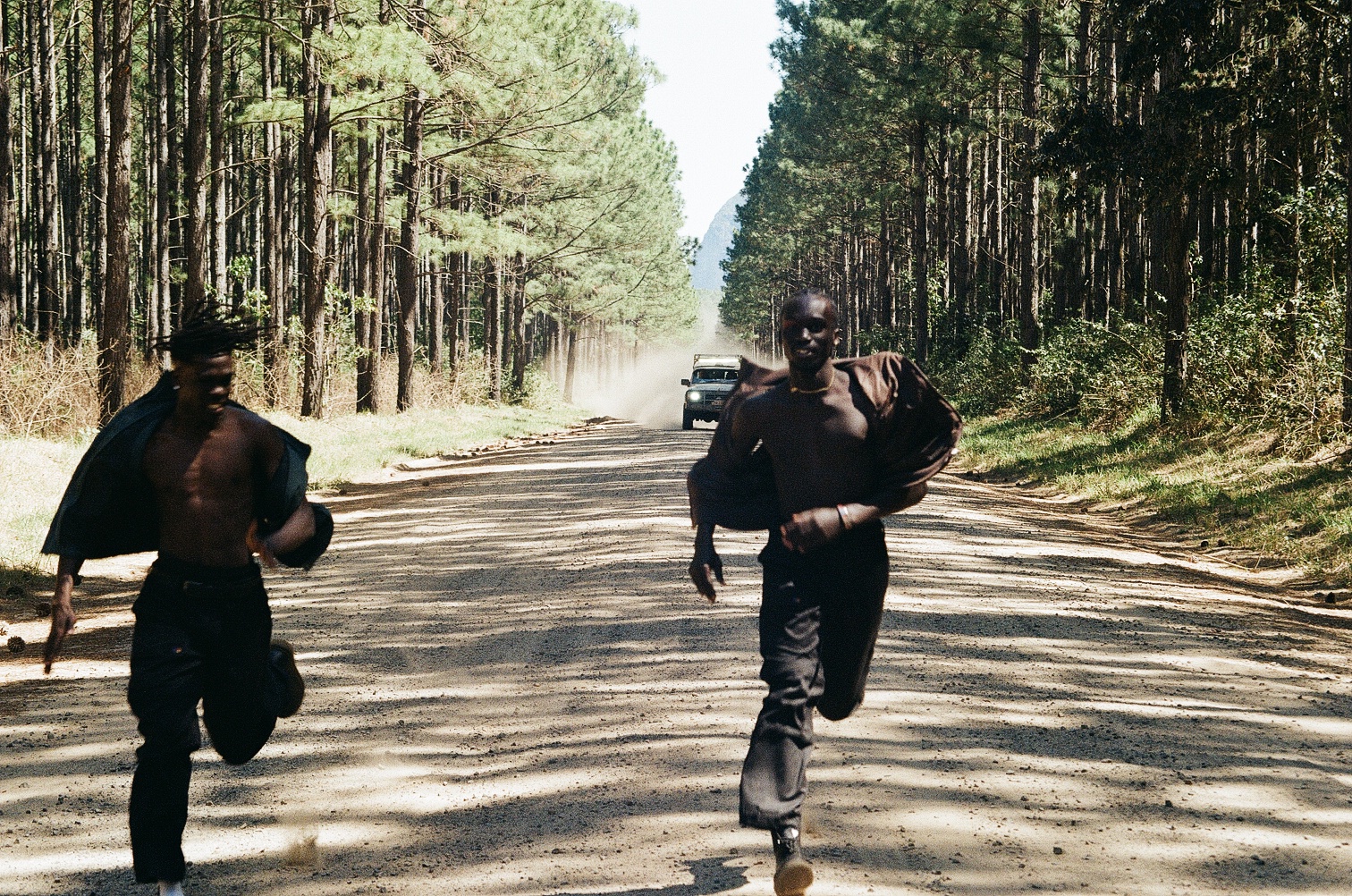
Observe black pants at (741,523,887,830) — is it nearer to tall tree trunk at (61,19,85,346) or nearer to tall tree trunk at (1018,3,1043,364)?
tall tree trunk at (61,19,85,346)

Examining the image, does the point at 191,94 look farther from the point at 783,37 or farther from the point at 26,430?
the point at 783,37

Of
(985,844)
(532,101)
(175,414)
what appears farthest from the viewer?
(532,101)

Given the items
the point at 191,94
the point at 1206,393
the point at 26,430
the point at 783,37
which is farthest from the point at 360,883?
the point at 783,37

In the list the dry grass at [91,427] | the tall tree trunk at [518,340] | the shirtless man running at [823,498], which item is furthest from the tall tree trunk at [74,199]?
the shirtless man running at [823,498]

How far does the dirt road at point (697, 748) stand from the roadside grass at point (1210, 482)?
189 cm

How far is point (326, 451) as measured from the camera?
2255 cm

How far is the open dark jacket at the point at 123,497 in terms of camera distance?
4.26m

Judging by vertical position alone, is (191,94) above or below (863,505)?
above

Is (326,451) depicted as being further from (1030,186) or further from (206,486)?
(1030,186)

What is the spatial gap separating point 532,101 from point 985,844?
2788cm

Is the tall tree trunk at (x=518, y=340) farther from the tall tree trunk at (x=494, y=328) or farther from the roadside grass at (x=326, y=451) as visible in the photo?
the roadside grass at (x=326, y=451)

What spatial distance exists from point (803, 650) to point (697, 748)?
65.9 inches

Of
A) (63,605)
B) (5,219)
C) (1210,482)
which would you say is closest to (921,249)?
(5,219)

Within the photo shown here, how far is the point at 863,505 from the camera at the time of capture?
445 cm
